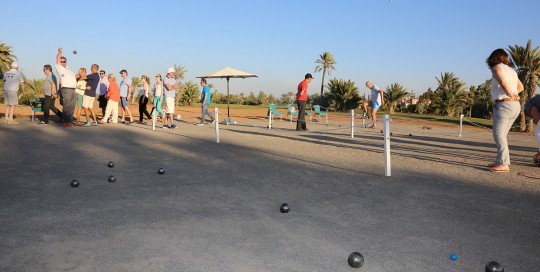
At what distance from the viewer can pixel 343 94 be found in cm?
4850

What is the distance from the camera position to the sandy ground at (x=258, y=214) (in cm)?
304

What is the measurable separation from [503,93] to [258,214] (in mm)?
5143

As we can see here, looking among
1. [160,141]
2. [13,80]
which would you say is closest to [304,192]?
[160,141]

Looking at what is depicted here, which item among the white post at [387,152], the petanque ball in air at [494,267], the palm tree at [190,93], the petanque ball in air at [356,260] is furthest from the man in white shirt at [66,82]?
the palm tree at [190,93]

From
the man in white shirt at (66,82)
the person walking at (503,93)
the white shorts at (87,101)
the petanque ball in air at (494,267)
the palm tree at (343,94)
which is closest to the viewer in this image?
the petanque ball in air at (494,267)

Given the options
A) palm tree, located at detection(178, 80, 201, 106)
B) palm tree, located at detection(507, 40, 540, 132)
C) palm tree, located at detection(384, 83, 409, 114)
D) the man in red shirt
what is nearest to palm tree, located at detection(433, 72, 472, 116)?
palm tree, located at detection(384, 83, 409, 114)

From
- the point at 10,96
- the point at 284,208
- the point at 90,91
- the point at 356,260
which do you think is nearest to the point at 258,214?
the point at 284,208

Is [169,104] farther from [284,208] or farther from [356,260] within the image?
[356,260]

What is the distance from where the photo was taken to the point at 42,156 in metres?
7.91

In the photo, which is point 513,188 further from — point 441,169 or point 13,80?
point 13,80

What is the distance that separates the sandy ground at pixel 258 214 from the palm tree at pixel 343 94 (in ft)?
134

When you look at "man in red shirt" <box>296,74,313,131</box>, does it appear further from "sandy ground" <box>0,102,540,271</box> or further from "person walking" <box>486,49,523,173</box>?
"person walking" <box>486,49,523,173</box>

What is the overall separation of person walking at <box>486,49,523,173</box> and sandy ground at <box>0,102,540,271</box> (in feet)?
2.76

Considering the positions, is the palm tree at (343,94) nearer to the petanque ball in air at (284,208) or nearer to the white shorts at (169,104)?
the white shorts at (169,104)
